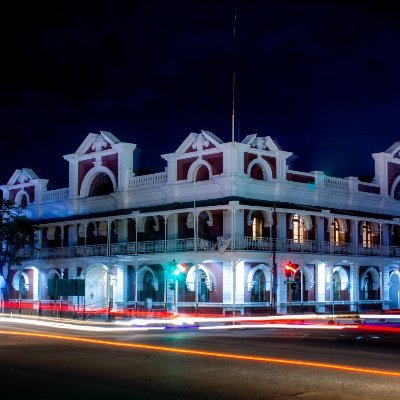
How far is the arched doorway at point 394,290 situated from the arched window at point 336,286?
5.85 m

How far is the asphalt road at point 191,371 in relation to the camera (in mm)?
13156

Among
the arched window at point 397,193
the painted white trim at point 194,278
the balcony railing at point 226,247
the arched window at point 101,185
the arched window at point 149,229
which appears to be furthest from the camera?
the arched window at point 397,193

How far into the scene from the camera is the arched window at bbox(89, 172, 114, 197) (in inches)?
2195

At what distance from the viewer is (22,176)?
62.7 m

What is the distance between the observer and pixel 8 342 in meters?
23.3

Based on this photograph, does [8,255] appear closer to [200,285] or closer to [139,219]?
[139,219]

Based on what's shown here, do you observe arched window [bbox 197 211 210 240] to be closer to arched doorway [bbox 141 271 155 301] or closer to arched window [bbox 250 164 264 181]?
arched window [bbox 250 164 264 181]

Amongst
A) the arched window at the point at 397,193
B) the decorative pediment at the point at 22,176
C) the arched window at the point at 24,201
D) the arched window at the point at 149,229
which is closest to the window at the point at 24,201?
the arched window at the point at 24,201

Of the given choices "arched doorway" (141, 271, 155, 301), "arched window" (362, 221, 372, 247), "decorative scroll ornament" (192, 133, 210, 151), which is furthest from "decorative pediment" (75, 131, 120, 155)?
"arched window" (362, 221, 372, 247)

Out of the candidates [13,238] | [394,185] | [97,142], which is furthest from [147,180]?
[394,185]

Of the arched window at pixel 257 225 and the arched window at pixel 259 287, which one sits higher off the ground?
the arched window at pixel 257 225

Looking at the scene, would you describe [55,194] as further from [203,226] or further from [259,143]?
[259,143]

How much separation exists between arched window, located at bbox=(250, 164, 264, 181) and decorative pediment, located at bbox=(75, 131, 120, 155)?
35.9 feet

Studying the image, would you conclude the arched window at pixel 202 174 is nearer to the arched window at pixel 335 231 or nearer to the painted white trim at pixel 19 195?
the arched window at pixel 335 231
